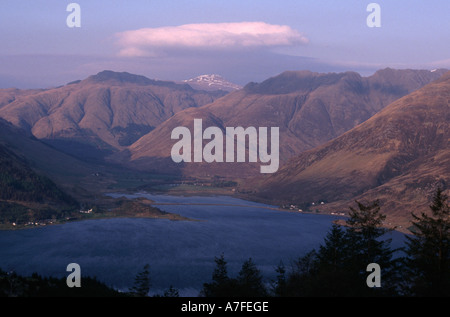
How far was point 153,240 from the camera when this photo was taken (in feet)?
500

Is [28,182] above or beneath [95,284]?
above

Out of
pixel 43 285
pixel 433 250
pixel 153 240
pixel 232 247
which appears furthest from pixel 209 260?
pixel 433 250

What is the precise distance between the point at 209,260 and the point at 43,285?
206 ft

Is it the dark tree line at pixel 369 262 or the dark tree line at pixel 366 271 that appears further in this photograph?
the dark tree line at pixel 366 271

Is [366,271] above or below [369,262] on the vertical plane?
below

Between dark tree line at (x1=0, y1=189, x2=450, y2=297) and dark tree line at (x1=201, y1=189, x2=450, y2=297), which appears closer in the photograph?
dark tree line at (x1=201, y1=189, x2=450, y2=297)

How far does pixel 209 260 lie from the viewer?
127m

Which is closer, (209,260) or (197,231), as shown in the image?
(209,260)

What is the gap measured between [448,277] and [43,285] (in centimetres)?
4501

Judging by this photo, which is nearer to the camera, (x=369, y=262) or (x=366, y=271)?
(x=366, y=271)

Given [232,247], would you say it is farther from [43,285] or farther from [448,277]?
[448,277]

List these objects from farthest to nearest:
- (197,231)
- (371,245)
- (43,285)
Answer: (197,231) → (43,285) → (371,245)
